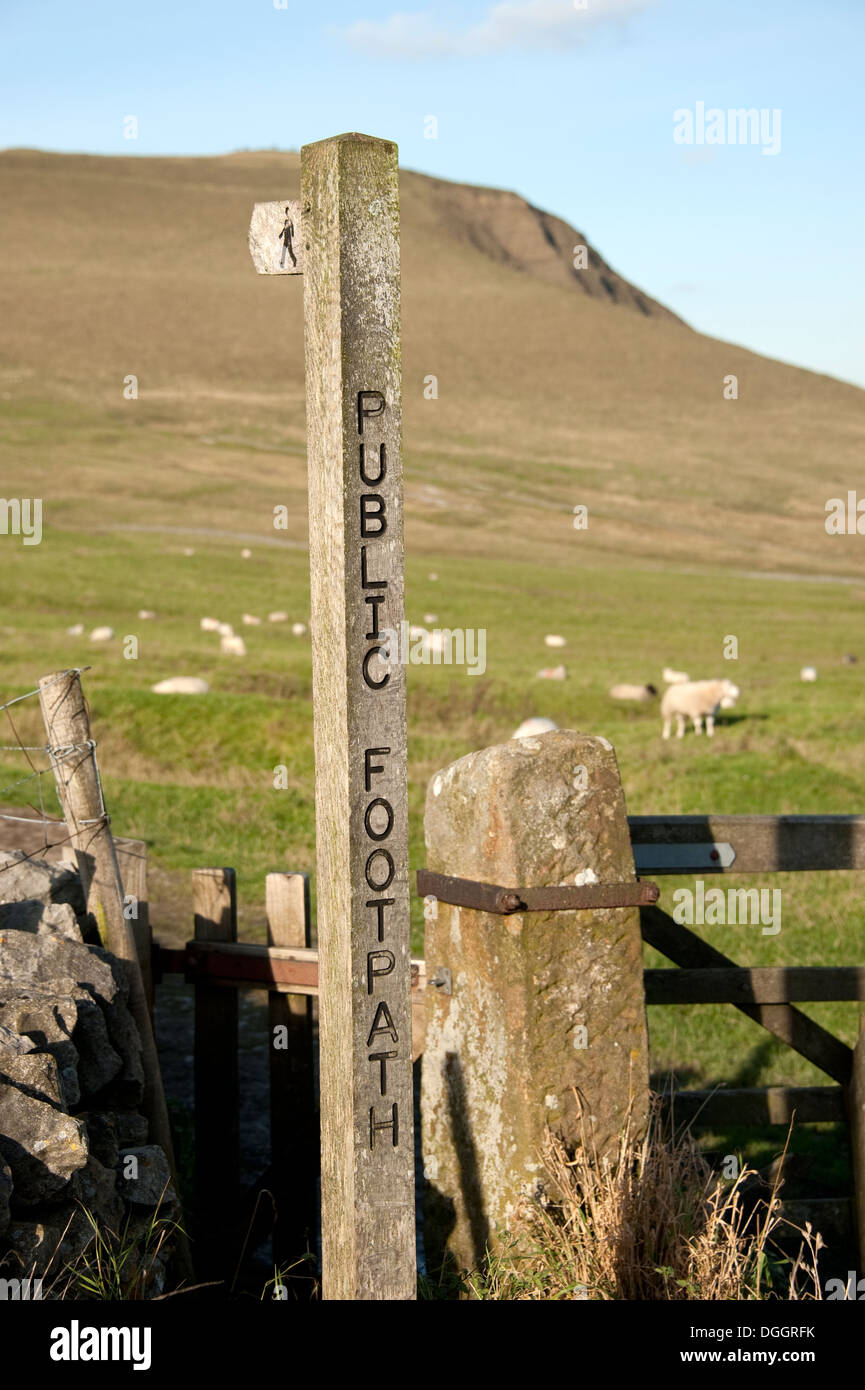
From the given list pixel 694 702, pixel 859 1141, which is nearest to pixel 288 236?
pixel 859 1141

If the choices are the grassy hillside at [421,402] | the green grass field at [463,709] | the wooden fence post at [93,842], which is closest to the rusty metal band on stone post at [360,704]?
the wooden fence post at [93,842]

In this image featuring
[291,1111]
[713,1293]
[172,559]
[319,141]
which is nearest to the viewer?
[319,141]

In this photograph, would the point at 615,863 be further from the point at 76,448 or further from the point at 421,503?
the point at 76,448

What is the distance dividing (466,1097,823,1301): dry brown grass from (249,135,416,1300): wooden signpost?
0.88 metres

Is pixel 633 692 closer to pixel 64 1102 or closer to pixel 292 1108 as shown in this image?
pixel 292 1108

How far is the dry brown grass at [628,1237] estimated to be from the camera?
4445 millimetres

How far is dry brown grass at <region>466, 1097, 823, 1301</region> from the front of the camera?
4445 millimetres

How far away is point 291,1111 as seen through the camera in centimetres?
601

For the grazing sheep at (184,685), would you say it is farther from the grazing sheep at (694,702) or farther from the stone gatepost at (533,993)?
the stone gatepost at (533,993)

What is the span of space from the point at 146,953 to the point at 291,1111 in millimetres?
935

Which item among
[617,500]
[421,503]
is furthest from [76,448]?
[617,500]

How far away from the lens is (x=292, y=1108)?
6012 mm

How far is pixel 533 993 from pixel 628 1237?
2.76ft

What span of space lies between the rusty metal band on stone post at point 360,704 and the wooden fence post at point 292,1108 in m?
2.12
